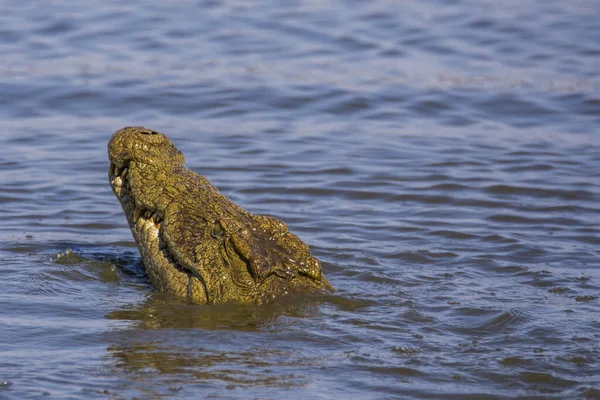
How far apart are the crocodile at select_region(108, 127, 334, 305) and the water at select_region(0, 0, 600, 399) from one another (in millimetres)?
151

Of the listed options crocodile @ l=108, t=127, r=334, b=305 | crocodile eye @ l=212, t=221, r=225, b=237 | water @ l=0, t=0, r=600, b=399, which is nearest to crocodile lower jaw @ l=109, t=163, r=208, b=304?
crocodile @ l=108, t=127, r=334, b=305

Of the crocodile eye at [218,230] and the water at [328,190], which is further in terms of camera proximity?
the crocodile eye at [218,230]

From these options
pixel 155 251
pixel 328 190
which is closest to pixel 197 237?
pixel 155 251

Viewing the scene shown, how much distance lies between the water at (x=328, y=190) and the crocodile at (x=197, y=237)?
151 millimetres

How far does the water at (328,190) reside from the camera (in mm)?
5027

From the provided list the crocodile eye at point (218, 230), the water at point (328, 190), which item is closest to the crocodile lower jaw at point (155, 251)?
the water at point (328, 190)

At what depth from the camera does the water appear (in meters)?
5.03

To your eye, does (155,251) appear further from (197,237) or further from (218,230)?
(218,230)

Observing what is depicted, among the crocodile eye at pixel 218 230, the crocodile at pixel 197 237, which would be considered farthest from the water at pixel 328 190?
the crocodile eye at pixel 218 230

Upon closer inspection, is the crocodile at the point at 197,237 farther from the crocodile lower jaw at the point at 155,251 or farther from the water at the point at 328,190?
the water at the point at 328,190

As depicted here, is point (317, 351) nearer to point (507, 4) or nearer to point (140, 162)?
point (140, 162)

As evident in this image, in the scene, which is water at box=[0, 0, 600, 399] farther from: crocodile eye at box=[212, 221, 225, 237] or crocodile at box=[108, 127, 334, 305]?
crocodile eye at box=[212, 221, 225, 237]

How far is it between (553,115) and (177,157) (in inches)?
277

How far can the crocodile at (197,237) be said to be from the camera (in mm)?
5820
